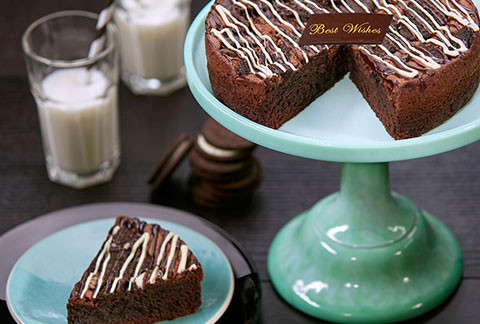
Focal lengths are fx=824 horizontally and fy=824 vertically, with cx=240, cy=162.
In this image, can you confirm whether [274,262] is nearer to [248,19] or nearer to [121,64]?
[248,19]

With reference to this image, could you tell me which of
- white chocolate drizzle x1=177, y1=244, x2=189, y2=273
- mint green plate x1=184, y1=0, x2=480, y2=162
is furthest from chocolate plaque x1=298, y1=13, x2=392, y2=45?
white chocolate drizzle x1=177, y1=244, x2=189, y2=273

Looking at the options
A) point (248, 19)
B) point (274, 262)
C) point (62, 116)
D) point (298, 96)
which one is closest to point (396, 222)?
point (274, 262)

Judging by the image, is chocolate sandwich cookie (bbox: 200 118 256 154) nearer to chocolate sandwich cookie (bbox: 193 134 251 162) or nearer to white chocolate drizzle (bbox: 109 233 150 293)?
chocolate sandwich cookie (bbox: 193 134 251 162)

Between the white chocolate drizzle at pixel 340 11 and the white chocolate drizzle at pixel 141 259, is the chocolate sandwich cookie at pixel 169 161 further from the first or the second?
the white chocolate drizzle at pixel 340 11

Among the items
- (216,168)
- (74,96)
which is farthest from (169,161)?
(74,96)

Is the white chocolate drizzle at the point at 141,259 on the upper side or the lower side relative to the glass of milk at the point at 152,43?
upper

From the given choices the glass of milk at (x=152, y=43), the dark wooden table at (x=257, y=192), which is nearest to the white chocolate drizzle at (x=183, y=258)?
the dark wooden table at (x=257, y=192)
